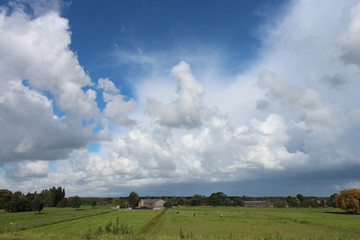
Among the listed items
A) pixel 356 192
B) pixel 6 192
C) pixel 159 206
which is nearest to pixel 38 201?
pixel 6 192

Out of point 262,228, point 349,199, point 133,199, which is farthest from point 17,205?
point 349,199

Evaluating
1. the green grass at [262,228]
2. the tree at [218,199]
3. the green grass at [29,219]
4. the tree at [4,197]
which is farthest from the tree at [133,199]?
the green grass at [262,228]

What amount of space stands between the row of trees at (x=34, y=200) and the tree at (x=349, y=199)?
11210 centimetres

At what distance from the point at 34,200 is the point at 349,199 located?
404 ft

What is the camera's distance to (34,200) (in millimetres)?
110188

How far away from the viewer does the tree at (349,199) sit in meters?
85.8

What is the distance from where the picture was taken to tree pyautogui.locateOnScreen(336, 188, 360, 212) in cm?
8581

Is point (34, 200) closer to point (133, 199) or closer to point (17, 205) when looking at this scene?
point (17, 205)

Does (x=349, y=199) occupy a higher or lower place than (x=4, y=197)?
higher

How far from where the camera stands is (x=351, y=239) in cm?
3238

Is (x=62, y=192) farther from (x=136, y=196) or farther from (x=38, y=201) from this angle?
(x=38, y=201)

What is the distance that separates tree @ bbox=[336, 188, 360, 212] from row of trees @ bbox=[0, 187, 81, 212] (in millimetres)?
112104

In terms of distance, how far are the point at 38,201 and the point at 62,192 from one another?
96674 mm

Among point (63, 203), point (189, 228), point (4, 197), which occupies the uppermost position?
point (4, 197)
